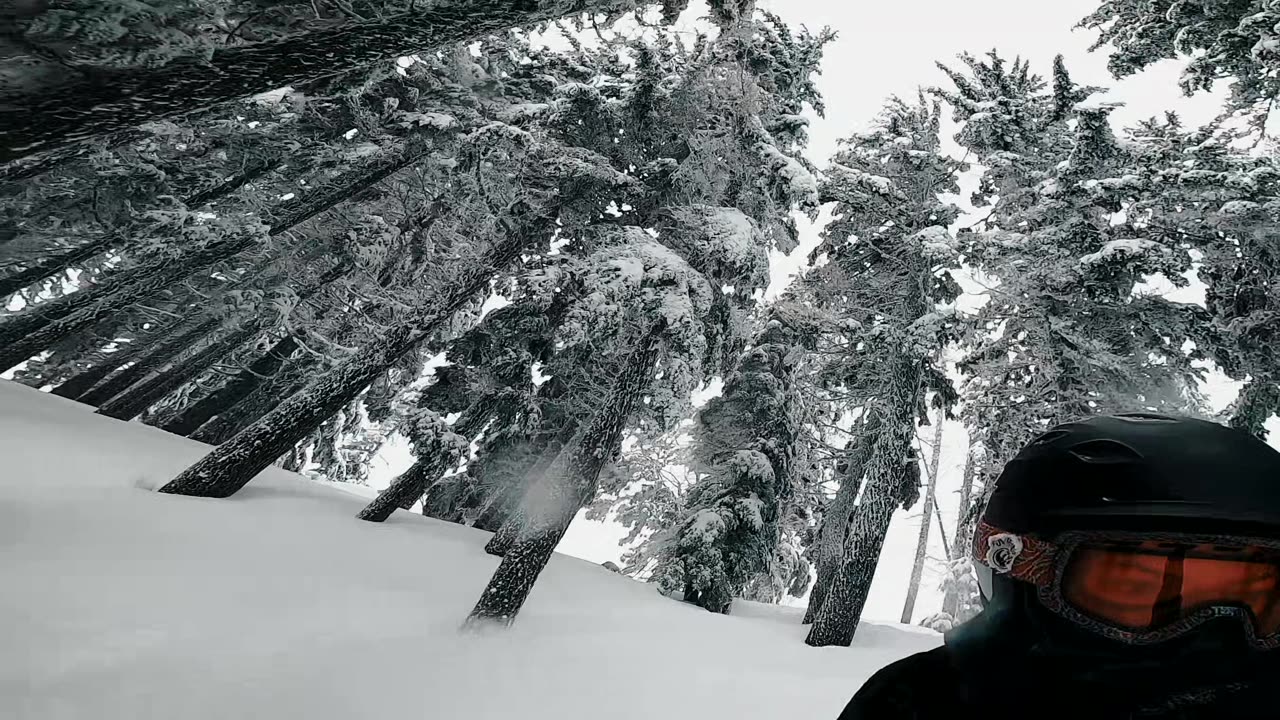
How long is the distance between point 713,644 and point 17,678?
8519 mm

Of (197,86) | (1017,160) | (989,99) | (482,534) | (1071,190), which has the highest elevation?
(989,99)

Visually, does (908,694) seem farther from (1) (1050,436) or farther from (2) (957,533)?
(2) (957,533)

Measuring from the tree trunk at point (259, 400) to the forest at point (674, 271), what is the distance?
0.11 meters

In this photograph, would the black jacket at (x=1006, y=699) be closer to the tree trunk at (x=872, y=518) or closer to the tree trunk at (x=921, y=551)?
the tree trunk at (x=872, y=518)

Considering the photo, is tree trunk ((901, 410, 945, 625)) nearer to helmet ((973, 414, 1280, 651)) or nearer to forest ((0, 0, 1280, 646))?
forest ((0, 0, 1280, 646))

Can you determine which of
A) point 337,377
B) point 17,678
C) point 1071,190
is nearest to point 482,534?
point 337,377

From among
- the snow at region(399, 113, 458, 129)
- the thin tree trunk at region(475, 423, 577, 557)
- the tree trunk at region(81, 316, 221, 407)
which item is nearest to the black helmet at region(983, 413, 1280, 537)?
the thin tree trunk at region(475, 423, 577, 557)

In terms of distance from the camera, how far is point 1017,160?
1296cm

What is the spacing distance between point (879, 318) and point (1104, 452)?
44.8ft

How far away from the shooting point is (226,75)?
11.0 feet

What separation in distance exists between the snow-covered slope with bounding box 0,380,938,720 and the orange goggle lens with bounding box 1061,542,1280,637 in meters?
6.24

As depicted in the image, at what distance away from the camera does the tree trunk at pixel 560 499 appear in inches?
351

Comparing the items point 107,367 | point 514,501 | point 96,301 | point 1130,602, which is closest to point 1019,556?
point 1130,602

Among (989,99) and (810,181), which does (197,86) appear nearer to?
(810,181)
